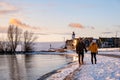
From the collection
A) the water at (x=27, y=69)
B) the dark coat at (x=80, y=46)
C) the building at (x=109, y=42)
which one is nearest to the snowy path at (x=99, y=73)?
the dark coat at (x=80, y=46)

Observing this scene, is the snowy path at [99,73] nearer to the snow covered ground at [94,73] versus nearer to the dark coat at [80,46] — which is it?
the snow covered ground at [94,73]

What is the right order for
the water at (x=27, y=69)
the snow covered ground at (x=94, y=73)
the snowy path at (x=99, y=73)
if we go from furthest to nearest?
the water at (x=27, y=69) → the snow covered ground at (x=94, y=73) → the snowy path at (x=99, y=73)

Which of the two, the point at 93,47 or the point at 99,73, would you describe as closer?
the point at 99,73

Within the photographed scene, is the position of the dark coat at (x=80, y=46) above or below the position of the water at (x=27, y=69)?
above

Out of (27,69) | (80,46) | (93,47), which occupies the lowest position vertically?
(27,69)

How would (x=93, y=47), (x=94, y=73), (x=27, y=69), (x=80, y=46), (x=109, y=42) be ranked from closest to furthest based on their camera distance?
(x=94, y=73) → (x=80, y=46) → (x=93, y=47) → (x=27, y=69) → (x=109, y=42)

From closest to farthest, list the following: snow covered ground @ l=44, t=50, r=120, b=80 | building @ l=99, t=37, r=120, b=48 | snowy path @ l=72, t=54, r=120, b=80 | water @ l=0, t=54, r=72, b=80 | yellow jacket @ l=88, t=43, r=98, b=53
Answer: snowy path @ l=72, t=54, r=120, b=80 → snow covered ground @ l=44, t=50, r=120, b=80 → water @ l=0, t=54, r=72, b=80 → yellow jacket @ l=88, t=43, r=98, b=53 → building @ l=99, t=37, r=120, b=48

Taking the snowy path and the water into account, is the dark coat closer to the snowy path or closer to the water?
the snowy path

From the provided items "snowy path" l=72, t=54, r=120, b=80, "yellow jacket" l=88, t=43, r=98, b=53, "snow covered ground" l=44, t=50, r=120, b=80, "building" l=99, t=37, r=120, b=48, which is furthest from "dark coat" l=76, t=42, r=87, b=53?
"building" l=99, t=37, r=120, b=48

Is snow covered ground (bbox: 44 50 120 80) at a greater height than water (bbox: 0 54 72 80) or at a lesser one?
greater

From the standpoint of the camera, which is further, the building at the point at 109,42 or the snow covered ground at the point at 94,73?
the building at the point at 109,42

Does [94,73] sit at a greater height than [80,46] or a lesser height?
lesser

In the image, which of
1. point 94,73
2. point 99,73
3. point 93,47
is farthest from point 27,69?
point 99,73

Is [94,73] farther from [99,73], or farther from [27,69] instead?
[27,69]
